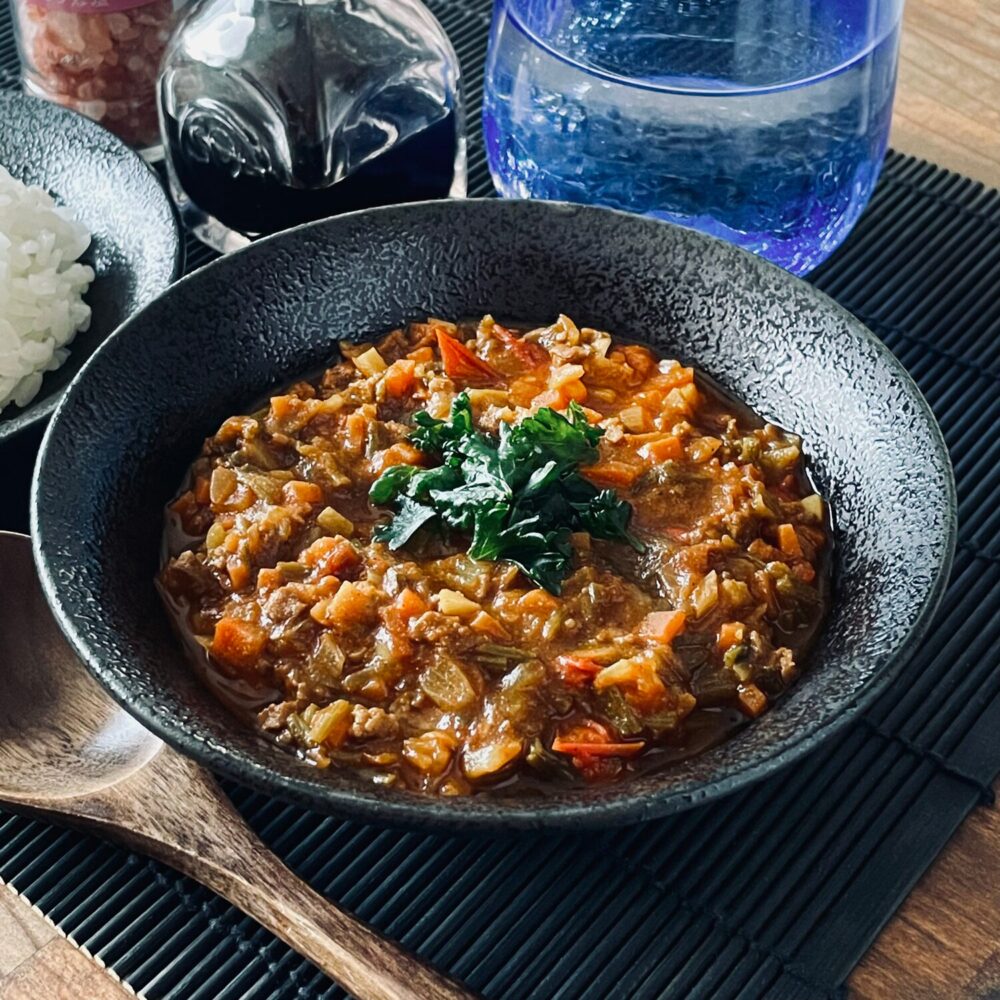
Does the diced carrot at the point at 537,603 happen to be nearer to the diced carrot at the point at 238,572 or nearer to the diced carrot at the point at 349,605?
the diced carrot at the point at 349,605

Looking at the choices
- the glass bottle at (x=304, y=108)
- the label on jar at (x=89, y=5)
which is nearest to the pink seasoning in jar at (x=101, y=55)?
the label on jar at (x=89, y=5)

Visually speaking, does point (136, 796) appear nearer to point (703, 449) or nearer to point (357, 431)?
point (357, 431)

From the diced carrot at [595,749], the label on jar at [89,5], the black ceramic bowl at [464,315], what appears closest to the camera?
the black ceramic bowl at [464,315]

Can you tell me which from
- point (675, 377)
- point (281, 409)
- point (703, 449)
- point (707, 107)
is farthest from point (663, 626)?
point (707, 107)

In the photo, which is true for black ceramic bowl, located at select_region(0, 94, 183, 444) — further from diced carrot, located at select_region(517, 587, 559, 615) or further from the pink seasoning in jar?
diced carrot, located at select_region(517, 587, 559, 615)

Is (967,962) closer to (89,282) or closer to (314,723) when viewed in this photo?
(314,723)

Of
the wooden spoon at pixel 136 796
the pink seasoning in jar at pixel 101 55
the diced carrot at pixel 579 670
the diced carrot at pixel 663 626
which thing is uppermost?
the pink seasoning in jar at pixel 101 55

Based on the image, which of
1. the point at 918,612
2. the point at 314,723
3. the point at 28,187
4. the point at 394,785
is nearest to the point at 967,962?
the point at 918,612
